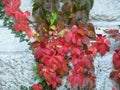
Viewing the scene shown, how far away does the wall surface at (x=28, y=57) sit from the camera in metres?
2.04

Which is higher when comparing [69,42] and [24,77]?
[69,42]

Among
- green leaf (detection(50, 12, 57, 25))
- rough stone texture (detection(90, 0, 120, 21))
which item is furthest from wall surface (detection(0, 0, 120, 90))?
green leaf (detection(50, 12, 57, 25))

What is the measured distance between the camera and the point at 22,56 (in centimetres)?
203

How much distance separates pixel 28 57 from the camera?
204 centimetres

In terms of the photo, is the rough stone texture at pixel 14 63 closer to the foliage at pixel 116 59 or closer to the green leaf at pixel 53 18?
the green leaf at pixel 53 18

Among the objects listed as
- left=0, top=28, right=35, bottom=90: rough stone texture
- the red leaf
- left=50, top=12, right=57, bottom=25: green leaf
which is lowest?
left=0, top=28, right=35, bottom=90: rough stone texture

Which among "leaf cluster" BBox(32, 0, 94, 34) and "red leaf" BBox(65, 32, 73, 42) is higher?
"leaf cluster" BBox(32, 0, 94, 34)

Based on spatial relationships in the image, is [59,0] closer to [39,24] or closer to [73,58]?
[39,24]

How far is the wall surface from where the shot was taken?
204 centimetres

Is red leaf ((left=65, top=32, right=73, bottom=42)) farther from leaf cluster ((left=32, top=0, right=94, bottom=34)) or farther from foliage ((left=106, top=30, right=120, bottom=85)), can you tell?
foliage ((left=106, top=30, right=120, bottom=85))

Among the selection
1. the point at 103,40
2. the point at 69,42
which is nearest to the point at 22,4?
the point at 69,42

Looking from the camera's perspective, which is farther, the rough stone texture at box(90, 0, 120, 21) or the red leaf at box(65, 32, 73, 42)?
the rough stone texture at box(90, 0, 120, 21)

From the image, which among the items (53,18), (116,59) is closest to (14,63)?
(53,18)

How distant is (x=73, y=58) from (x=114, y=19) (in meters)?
0.37
